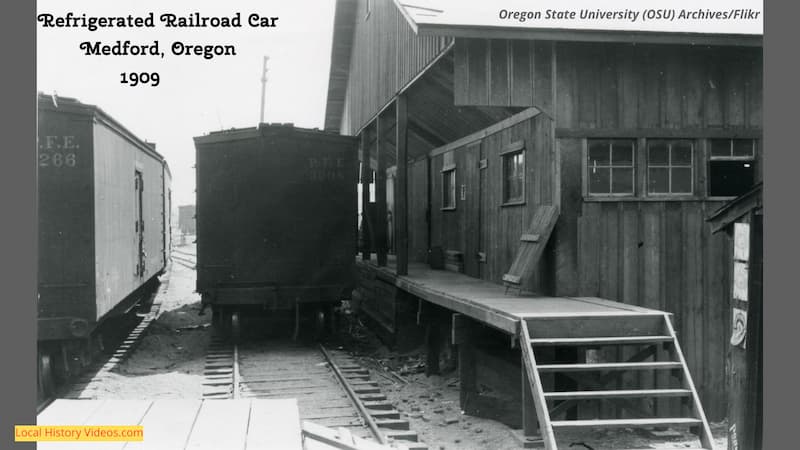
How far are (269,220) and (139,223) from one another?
2133mm

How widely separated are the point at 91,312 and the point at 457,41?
528 centimetres

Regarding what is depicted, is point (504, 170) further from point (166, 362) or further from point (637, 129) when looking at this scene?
point (166, 362)

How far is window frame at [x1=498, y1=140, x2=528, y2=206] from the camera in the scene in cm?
1000

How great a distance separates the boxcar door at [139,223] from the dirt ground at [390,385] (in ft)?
4.94

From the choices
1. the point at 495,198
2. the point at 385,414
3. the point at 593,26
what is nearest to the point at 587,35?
the point at 593,26

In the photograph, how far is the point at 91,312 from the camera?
8.90 metres

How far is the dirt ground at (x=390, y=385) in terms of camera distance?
8.17m

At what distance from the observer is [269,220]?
43.0 feet

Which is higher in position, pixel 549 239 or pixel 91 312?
pixel 549 239

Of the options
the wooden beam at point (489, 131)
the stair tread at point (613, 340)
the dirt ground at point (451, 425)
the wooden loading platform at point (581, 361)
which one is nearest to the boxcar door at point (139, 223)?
the dirt ground at point (451, 425)

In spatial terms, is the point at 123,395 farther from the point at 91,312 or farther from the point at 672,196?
the point at 672,196

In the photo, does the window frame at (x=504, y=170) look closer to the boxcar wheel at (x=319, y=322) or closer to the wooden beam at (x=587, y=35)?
the wooden beam at (x=587, y=35)

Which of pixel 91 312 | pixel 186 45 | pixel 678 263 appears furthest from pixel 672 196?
pixel 91 312

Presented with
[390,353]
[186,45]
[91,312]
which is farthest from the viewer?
[390,353]
